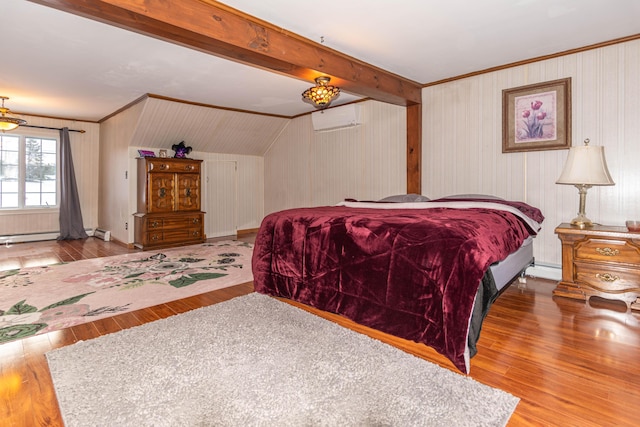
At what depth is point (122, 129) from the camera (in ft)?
19.6

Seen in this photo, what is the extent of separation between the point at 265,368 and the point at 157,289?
6.49 feet

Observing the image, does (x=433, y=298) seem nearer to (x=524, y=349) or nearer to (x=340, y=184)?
(x=524, y=349)

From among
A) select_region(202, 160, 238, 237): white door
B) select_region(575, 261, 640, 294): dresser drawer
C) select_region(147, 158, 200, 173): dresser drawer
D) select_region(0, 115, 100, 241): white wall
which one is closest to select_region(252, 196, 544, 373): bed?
select_region(575, 261, 640, 294): dresser drawer

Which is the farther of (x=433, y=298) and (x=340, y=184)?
(x=340, y=184)

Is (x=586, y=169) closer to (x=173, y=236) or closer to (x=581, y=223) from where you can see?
(x=581, y=223)

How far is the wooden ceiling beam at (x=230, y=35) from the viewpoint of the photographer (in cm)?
211

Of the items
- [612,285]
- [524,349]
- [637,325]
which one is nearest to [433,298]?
[524,349]

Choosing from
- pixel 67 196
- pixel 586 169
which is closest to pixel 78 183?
pixel 67 196

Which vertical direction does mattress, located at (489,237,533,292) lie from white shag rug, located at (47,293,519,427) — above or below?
above

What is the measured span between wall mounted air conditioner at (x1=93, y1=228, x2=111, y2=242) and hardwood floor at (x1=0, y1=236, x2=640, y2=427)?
453cm

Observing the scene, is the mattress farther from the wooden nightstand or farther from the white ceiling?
the white ceiling

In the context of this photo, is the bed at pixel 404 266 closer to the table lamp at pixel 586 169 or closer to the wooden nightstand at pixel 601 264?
the wooden nightstand at pixel 601 264

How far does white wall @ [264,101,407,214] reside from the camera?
500 cm

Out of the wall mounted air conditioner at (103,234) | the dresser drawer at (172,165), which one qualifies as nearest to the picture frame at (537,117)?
the dresser drawer at (172,165)
